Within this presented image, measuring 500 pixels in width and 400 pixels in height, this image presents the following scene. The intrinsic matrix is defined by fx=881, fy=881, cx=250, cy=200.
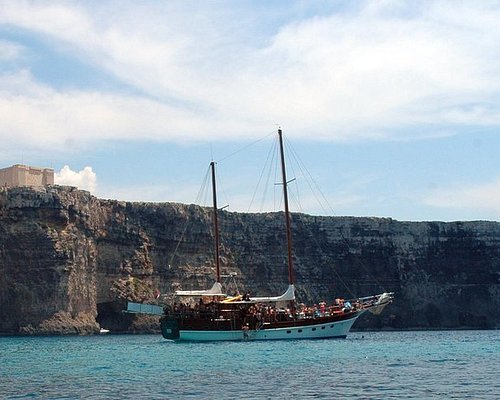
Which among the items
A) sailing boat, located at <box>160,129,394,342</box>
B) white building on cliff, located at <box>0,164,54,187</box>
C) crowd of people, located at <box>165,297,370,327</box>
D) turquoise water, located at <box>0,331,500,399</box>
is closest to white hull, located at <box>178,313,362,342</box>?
sailing boat, located at <box>160,129,394,342</box>

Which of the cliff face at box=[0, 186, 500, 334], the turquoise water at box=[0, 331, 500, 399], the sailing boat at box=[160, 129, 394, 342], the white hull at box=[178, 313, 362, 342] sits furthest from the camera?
the cliff face at box=[0, 186, 500, 334]

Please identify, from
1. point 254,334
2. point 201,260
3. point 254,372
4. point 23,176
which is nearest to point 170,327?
point 254,334

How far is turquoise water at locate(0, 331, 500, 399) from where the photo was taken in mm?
34406

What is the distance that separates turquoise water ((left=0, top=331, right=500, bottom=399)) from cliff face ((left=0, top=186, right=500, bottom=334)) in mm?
36311

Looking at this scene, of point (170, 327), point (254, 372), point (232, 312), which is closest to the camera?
point (254, 372)

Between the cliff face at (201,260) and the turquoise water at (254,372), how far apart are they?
119 feet

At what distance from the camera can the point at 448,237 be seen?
423 feet

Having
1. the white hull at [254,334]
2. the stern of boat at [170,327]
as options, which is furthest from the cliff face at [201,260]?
the white hull at [254,334]

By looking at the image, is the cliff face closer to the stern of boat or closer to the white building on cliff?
the white building on cliff

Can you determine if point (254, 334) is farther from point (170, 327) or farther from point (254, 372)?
point (254, 372)

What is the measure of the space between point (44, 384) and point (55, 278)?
62.6 m

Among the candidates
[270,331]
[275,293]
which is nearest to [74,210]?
[275,293]

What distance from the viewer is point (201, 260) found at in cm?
11369

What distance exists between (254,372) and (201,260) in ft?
234
